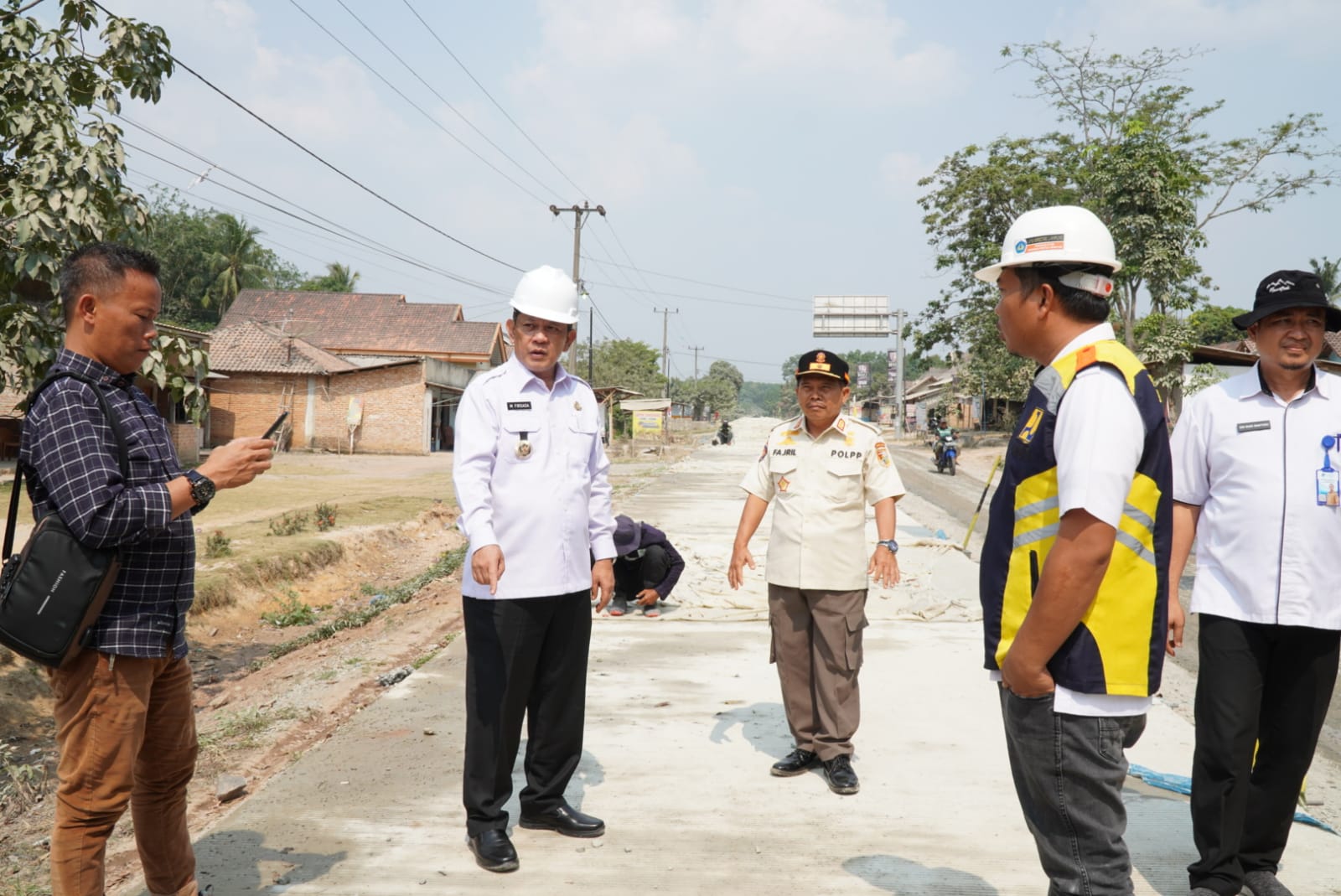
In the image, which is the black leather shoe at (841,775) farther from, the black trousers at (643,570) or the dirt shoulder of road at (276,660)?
the black trousers at (643,570)

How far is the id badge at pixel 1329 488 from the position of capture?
308cm

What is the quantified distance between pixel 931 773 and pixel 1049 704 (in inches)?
90.3

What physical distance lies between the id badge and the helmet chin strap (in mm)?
1421

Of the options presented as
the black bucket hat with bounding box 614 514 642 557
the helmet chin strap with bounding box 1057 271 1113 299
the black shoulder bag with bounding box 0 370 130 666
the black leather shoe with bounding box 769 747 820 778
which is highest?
the helmet chin strap with bounding box 1057 271 1113 299

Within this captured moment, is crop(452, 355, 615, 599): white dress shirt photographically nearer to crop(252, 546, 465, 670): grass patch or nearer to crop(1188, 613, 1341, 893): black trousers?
crop(1188, 613, 1341, 893): black trousers

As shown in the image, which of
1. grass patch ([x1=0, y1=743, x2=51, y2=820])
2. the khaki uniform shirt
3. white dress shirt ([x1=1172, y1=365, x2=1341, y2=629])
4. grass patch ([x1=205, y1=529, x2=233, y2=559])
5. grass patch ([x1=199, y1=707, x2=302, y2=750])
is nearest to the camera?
white dress shirt ([x1=1172, y1=365, x2=1341, y2=629])

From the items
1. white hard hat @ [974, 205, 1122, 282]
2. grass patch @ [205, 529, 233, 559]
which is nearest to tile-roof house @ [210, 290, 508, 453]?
grass patch @ [205, 529, 233, 559]

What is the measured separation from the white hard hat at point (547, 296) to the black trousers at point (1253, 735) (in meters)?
2.39

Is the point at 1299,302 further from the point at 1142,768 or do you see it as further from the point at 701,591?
the point at 701,591

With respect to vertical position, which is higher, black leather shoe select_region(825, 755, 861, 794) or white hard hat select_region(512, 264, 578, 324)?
white hard hat select_region(512, 264, 578, 324)

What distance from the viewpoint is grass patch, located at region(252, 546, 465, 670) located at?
7961 millimetres

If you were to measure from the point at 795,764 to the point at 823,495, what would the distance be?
118 cm

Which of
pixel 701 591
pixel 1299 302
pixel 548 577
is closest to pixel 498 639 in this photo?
pixel 548 577

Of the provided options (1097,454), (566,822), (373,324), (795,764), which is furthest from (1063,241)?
(373,324)
